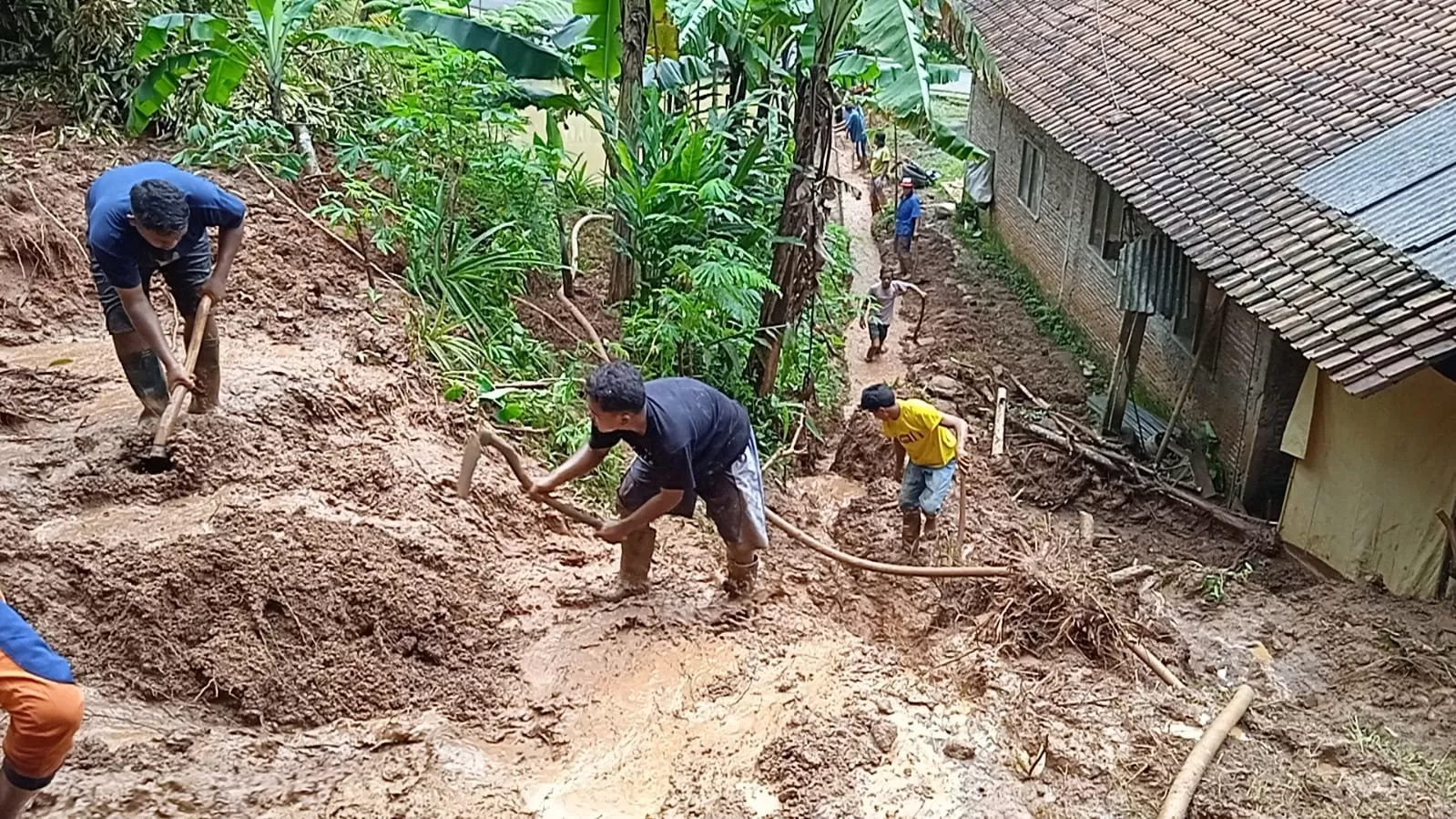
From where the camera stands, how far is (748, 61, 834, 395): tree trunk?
22.9ft

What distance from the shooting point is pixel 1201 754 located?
4797 mm

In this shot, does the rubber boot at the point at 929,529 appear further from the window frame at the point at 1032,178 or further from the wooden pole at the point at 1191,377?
the window frame at the point at 1032,178

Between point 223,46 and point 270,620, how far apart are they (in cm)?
550

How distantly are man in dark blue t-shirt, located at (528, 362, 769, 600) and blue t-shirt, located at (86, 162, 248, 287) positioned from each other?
196 cm

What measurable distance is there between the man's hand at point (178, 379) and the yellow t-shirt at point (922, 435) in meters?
3.67

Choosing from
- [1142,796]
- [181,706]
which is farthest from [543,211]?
[1142,796]

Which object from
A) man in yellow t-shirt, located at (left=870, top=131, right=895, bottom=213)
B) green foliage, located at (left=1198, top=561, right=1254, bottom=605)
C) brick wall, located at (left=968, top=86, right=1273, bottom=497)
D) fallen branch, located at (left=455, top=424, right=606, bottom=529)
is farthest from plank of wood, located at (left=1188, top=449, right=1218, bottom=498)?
man in yellow t-shirt, located at (left=870, top=131, right=895, bottom=213)

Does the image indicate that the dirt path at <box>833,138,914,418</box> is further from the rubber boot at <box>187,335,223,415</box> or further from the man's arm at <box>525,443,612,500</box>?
the rubber boot at <box>187,335,223,415</box>

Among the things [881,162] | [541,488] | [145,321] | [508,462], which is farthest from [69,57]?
[881,162]

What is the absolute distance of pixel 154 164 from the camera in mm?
5336

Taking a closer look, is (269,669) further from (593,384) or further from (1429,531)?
(1429,531)

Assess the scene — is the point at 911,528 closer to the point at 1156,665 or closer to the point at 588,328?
the point at 1156,665

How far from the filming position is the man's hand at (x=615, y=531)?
4.80 meters

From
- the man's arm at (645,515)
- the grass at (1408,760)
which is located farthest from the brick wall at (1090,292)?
the man's arm at (645,515)
